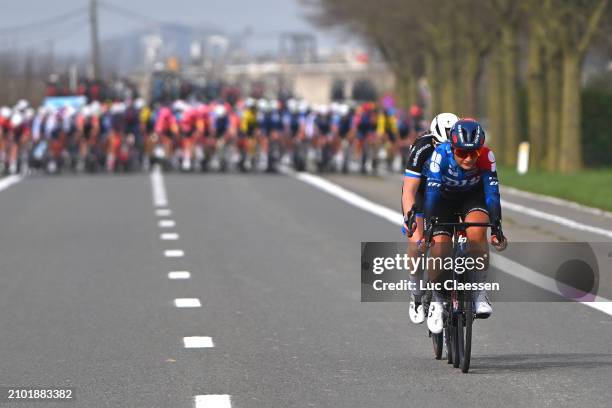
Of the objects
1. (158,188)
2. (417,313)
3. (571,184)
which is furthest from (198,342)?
(158,188)

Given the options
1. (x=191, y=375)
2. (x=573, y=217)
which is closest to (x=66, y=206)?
(x=573, y=217)

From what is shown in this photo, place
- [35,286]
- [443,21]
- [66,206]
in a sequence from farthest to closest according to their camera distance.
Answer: [443,21], [66,206], [35,286]

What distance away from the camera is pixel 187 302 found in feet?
47.1

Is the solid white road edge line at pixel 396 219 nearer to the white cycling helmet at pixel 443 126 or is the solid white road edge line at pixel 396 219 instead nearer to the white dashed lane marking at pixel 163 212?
the white dashed lane marking at pixel 163 212

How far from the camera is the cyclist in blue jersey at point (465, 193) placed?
10227 mm

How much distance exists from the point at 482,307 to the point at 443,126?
3.65ft

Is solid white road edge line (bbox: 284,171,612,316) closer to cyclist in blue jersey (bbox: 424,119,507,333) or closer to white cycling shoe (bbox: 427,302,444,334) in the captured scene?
white cycling shoe (bbox: 427,302,444,334)

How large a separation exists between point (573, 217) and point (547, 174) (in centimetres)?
1201

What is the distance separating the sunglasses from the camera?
1031 cm

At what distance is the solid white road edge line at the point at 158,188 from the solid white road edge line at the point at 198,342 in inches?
626

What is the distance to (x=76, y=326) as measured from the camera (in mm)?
12781

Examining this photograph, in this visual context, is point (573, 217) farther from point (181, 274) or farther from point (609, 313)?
point (609, 313)

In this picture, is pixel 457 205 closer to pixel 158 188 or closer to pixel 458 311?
pixel 458 311

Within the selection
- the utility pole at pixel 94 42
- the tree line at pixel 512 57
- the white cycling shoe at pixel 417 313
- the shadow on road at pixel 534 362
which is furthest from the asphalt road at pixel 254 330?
the utility pole at pixel 94 42
